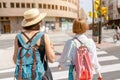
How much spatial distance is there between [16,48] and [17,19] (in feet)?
202

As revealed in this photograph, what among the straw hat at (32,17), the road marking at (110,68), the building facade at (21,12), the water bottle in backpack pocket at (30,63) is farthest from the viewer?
the building facade at (21,12)

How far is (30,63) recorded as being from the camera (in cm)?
326

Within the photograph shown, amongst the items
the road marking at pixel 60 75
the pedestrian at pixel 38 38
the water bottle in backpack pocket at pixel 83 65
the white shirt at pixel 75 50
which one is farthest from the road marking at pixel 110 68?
the pedestrian at pixel 38 38

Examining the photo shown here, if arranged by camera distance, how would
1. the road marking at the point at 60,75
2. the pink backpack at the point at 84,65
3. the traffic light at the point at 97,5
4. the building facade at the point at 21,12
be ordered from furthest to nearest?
the building facade at the point at 21,12 → the traffic light at the point at 97,5 → the road marking at the point at 60,75 → the pink backpack at the point at 84,65

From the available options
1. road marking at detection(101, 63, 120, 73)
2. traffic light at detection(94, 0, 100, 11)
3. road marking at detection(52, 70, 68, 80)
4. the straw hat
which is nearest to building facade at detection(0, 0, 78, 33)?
traffic light at detection(94, 0, 100, 11)

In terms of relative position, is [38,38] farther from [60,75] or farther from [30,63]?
[60,75]

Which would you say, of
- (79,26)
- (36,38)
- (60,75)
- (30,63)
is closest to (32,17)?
(36,38)

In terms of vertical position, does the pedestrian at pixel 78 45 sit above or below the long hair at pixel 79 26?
below

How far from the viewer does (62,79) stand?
7.73 meters

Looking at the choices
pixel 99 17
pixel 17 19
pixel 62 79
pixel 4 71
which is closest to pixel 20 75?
pixel 62 79

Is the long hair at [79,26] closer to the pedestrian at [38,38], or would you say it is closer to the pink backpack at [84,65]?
the pink backpack at [84,65]

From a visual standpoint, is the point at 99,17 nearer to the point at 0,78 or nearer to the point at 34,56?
the point at 0,78

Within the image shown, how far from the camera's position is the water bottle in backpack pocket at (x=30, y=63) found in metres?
3.25

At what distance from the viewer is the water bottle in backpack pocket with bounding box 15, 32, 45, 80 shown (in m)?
3.25
